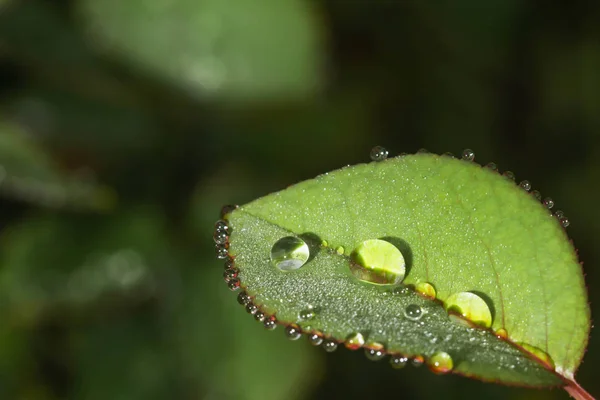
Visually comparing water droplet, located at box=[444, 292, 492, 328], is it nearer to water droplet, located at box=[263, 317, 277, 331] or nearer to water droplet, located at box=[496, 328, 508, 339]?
water droplet, located at box=[496, 328, 508, 339]

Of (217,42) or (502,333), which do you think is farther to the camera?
(217,42)

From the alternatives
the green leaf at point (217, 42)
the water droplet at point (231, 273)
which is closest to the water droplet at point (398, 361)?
the water droplet at point (231, 273)

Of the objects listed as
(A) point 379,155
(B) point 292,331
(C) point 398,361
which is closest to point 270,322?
(B) point 292,331

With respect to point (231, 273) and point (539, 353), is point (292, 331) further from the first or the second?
point (539, 353)

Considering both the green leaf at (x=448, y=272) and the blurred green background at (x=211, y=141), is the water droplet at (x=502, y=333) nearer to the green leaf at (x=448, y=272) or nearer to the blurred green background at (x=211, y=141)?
the green leaf at (x=448, y=272)

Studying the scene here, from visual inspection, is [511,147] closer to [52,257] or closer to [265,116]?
[265,116]
